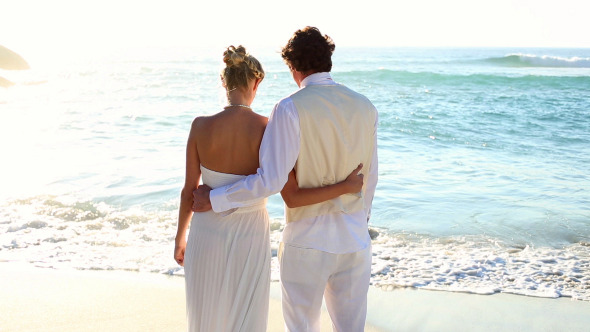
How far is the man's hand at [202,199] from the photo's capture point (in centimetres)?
242

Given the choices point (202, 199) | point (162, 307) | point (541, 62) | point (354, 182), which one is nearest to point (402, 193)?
point (162, 307)

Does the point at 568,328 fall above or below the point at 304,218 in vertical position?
below

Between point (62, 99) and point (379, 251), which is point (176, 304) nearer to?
point (379, 251)

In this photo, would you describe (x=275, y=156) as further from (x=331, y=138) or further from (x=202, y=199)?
(x=202, y=199)

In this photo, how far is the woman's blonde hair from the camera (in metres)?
2.34

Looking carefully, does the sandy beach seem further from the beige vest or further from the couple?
the beige vest

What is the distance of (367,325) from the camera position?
365 cm

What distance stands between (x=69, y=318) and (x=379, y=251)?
2.61 m

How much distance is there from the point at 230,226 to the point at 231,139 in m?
0.36

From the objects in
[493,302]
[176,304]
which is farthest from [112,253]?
[493,302]

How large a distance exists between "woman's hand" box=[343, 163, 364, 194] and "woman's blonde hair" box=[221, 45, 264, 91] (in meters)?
0.55

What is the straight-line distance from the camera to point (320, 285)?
2418mm

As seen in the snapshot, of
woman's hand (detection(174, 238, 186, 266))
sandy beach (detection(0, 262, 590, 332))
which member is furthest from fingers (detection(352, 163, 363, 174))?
sandy beach (detection(0, 262, 590, 332))

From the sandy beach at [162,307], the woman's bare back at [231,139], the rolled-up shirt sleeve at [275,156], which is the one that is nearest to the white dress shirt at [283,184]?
the rolled-up shirt sleeve at [275,156]
